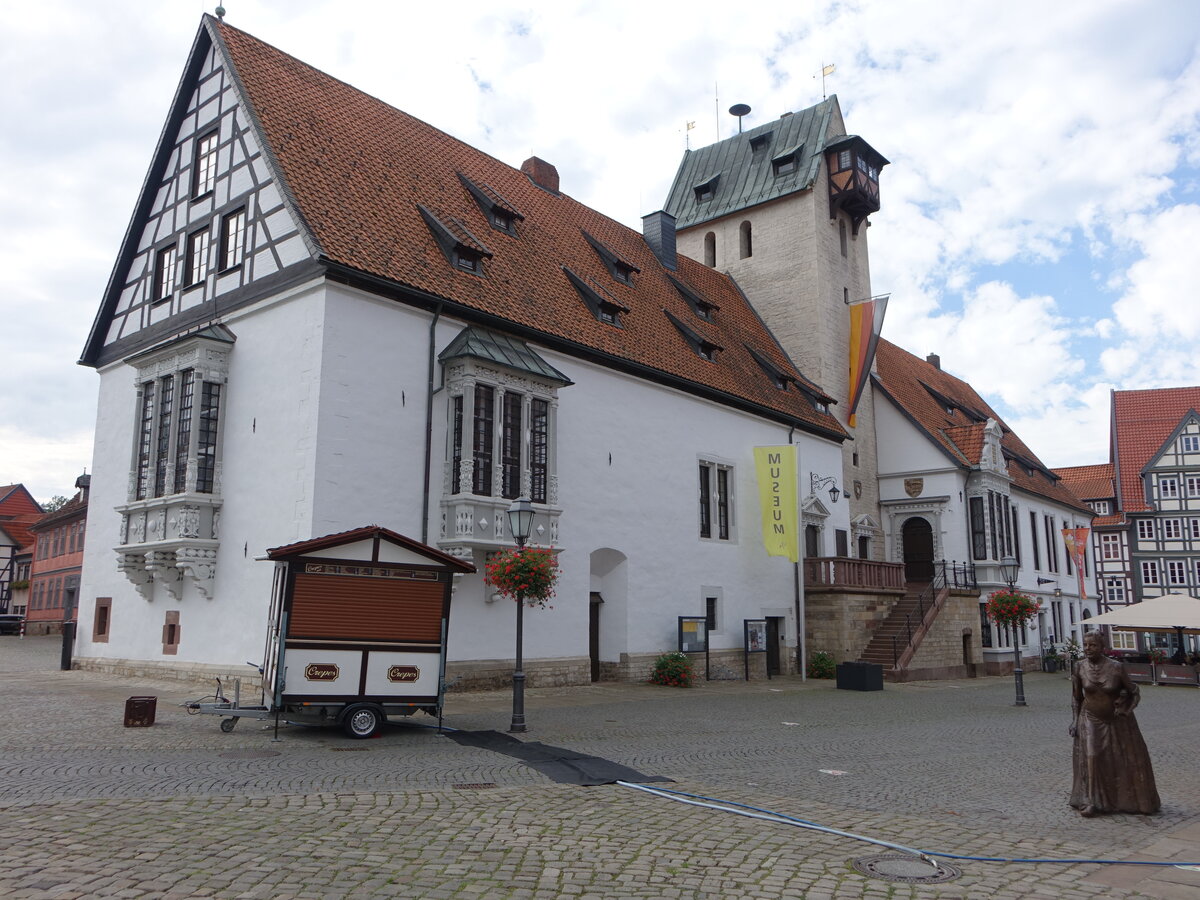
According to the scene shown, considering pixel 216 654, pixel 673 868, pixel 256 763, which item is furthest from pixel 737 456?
pixel 673 868

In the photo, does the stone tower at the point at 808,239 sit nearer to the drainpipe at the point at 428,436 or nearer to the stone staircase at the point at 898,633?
the stone staircase at the point at 898,633

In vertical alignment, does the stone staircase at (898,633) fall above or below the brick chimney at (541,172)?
below

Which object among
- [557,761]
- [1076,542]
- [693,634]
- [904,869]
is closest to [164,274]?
[693,634]

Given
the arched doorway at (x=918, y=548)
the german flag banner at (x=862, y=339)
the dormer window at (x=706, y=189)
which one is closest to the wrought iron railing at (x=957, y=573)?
the arched doorway at (x=918, y=548)

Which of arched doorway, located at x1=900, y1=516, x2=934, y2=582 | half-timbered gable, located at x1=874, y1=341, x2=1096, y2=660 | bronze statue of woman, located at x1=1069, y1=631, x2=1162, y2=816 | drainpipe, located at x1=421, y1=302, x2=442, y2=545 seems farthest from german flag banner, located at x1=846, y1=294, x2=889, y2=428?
bronze statue of woman, located at x1=1069, y1=631, x2=1162, y2=816

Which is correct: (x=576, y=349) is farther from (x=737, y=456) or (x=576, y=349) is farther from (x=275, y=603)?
(x=275, y=603)

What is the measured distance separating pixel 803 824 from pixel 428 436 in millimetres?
12429

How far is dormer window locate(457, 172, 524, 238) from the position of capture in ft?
77.3

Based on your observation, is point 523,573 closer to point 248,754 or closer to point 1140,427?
point 248,754

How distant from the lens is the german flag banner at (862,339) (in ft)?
111

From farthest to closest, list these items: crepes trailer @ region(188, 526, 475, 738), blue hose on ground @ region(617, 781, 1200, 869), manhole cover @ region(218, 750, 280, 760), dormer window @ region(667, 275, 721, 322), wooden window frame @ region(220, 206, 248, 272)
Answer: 1. dormer window @ region(667, 275, 721, 322)
2. wooden window frame @ region(220, 206, 248, 272)
3. crepes trailer @ region(188, 526, 475, 738)
4. manhole cover @ region(218, 750, 280, 760)
5. blue hose on ground @ region(617, 781, 1200, 869)

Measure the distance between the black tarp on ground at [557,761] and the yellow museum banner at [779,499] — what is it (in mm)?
15249

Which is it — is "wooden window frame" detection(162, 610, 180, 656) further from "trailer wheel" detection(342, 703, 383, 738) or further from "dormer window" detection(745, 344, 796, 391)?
"dormer window" detection(745, 344, 796, 391)

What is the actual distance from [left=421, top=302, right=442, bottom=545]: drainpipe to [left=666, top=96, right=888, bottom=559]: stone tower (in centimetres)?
1788
